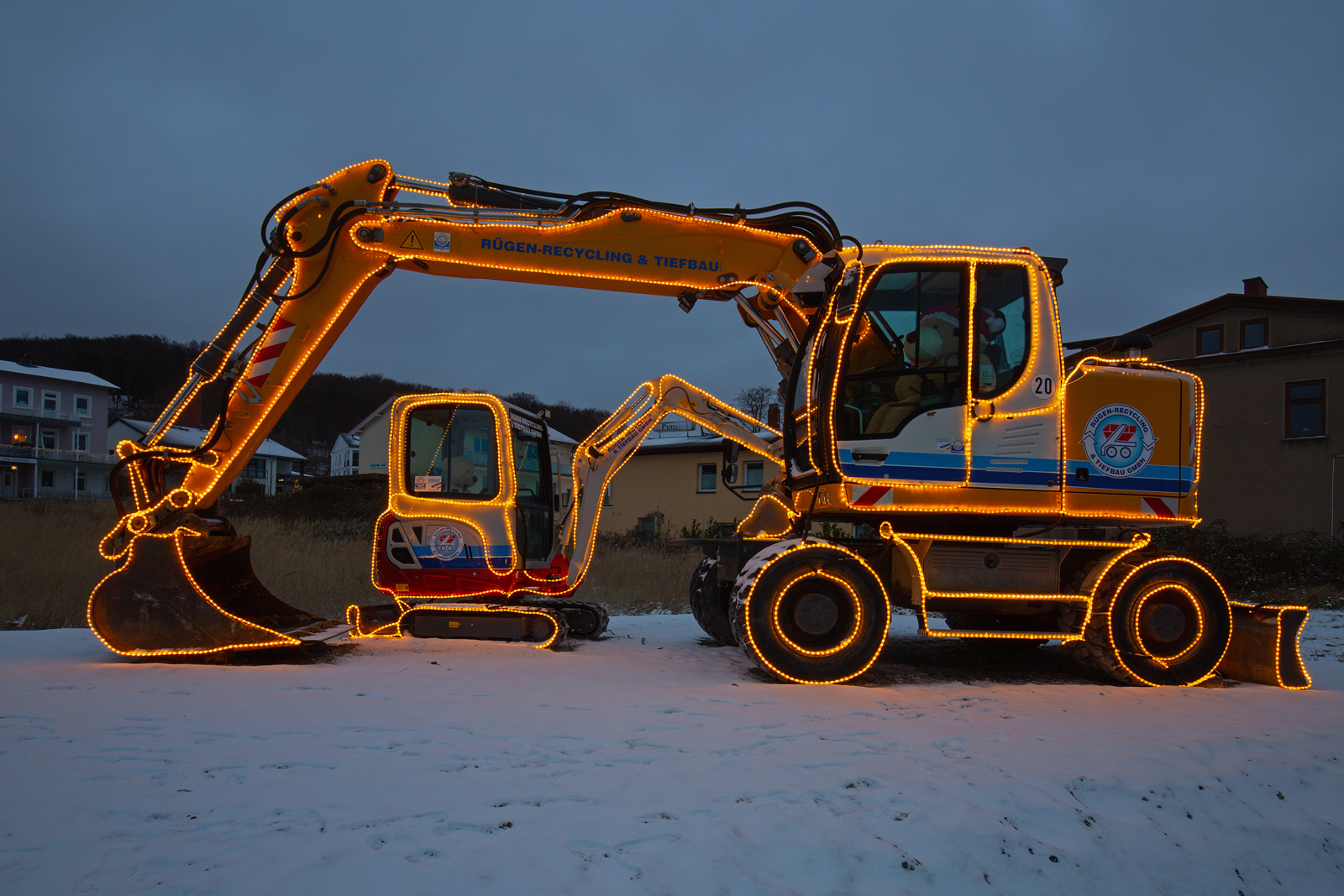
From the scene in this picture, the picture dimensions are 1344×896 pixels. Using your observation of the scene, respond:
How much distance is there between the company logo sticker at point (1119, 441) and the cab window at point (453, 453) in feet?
16.1

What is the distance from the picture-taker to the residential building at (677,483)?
25.4m

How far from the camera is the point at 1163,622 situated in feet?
18.2

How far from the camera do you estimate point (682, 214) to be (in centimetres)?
650

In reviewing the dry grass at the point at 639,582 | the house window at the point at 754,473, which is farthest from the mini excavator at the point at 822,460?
the house window at the point at 754,473

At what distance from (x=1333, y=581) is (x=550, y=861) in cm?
1669

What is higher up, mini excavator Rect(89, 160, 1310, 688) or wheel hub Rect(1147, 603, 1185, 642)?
mini excavator Rect(89, 160, 1310, 688)

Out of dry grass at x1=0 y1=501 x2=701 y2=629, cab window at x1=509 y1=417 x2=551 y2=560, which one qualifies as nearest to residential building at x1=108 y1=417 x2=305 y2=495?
dry grass at x1=0 y1=501 x2=701 y2=629

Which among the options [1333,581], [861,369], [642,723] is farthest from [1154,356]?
[642,723]

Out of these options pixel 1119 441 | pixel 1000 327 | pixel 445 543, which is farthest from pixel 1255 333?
pixel 445 543

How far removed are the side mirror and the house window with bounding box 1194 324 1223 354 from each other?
1630 centimetres

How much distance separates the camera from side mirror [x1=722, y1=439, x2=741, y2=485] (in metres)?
8.08

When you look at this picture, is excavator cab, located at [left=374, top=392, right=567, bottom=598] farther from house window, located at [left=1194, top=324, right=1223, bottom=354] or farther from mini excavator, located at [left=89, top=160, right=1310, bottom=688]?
house window, located at [left=1194, top=324, right=1223, bottom=354]

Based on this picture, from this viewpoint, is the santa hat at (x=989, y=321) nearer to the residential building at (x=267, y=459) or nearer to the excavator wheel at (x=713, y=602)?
the excavator wheel at (x=713, y=602)

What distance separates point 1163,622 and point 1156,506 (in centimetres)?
83
